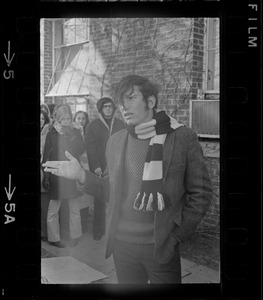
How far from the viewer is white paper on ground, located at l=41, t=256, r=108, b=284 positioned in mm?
4527

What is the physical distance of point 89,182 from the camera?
4570 millimetres

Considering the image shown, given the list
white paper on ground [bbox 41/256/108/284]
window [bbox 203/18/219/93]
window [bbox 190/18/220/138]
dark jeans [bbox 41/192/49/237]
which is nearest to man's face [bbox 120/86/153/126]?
window [bbox 190/18/220/138]

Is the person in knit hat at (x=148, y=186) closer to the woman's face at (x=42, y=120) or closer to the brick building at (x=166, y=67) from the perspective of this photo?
the brick building at (x=166, y=67)

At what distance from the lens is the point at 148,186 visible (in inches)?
175

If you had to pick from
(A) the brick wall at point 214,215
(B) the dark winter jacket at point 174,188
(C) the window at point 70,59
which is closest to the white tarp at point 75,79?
(C) the window at point 70,59

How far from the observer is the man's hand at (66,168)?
4.52m

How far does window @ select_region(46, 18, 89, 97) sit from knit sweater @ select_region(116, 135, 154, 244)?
2.20 ft

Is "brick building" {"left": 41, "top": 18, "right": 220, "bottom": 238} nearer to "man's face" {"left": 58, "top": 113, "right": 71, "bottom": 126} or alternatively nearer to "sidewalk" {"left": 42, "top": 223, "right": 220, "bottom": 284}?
"man's face" {"left": 58, "top": 113, "right": 71, "bottom": 126}

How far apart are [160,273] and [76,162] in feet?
4.05

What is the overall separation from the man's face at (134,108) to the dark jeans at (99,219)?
31.1 inches
